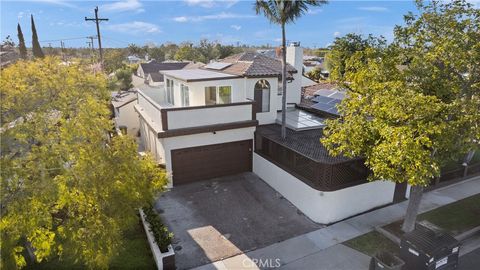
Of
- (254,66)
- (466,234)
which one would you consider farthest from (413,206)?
(254,66)

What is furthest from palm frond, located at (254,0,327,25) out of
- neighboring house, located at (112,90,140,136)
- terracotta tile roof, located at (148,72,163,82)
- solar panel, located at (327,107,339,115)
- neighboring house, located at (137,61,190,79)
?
neighboring house, located at (137,61,190,79)

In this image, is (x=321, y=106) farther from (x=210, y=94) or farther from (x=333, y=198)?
(x=333, y=198)

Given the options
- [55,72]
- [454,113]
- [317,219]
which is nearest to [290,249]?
[317,219]

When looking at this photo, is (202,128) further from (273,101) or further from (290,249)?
(290,249)

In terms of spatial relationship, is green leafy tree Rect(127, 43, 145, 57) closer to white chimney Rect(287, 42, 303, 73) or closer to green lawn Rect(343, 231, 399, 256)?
white chimney Rect(287, 42, 303, 73)

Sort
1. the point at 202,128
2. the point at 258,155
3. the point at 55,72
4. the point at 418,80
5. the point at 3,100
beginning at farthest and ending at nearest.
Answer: the point at 258,155 < the point at 202,128 < the point at 418,80 < the point at 55,72 < the point at 3,100

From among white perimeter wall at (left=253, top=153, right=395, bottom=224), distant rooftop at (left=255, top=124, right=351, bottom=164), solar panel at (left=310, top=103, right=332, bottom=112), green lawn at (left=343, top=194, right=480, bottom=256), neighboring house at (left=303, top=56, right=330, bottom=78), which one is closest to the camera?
green lawn at (left=343, top=194, right=480, bottom=256)

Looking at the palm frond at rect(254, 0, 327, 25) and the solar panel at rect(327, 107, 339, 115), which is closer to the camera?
the palm frond at rect(254, 0, 327, 25)
